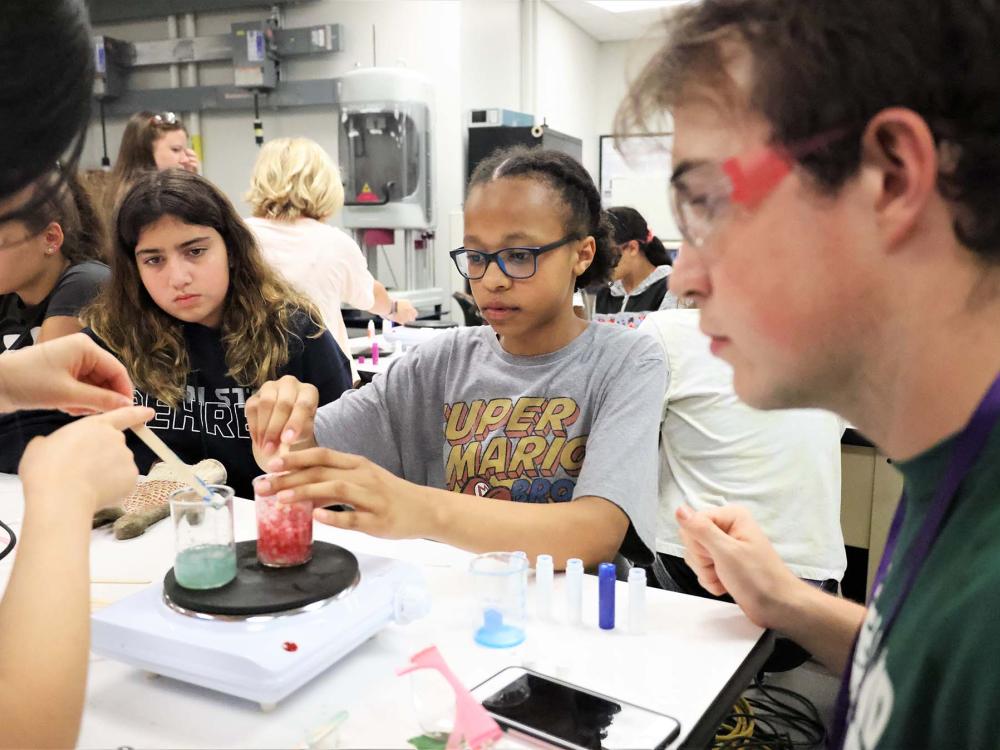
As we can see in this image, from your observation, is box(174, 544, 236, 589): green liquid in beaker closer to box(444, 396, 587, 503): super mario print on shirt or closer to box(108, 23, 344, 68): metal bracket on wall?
box(444, 396, 587, 503): super mario print on shirt

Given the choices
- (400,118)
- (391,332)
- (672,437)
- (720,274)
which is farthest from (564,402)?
(400,118)

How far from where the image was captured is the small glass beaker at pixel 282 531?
1030mm

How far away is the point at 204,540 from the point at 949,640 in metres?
0.84

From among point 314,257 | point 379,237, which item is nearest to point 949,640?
point 314,257

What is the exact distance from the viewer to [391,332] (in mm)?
3703

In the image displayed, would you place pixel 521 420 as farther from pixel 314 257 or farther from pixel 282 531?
pixel 314 257

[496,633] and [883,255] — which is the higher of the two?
[883,255]

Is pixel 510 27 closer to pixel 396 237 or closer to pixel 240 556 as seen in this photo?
pixel 396 237

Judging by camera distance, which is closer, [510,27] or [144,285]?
[144,285]

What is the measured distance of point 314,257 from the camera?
10.1ft

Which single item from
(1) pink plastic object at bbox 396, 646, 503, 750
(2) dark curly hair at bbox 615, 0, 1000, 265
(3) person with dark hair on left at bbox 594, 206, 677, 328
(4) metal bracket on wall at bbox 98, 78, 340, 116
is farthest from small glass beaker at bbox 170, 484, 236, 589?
(4) metal bracket on wall at bbox 98, 78, 340, 116

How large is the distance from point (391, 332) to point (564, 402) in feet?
7.77

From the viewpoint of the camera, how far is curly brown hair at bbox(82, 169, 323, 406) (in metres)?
1.85

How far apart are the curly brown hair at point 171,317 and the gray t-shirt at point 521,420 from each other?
1.40 ft
